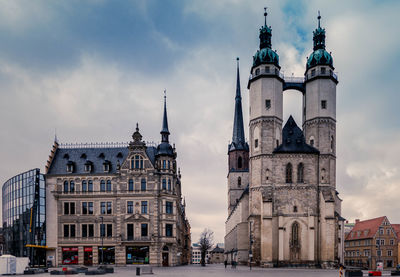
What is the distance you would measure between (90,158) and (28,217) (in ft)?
39.1

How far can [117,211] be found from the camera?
182 ft

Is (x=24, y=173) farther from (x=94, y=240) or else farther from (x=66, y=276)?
(x=66, y=276)

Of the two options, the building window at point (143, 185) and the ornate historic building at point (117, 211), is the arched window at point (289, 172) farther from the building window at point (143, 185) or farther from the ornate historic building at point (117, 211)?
the building window at point (143, 185)

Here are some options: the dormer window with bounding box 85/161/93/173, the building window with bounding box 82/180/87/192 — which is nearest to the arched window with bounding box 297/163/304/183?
the dormer window with bounding box 85/161/93/173

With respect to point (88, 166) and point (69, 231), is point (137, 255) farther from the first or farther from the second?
point (88, 166)

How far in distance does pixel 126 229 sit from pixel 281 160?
24041 millimetres

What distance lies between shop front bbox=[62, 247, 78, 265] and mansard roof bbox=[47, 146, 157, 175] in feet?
35.2

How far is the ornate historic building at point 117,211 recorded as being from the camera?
54.6 metres

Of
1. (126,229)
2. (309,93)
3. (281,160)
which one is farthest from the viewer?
(309,93)

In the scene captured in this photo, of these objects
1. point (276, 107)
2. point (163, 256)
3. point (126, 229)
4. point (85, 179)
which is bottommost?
point (163, 256)

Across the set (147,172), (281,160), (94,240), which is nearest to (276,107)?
(281,160)

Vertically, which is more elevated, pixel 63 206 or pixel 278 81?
pixel 278 81

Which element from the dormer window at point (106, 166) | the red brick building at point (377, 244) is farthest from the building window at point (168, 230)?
the red brick building at point (377, 244)

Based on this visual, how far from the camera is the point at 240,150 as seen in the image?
95812 mm
